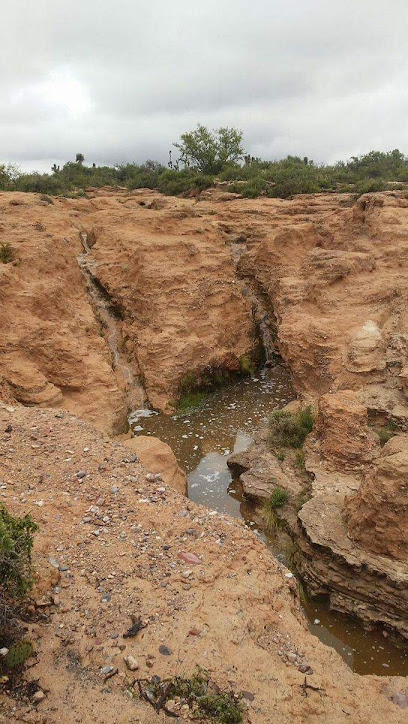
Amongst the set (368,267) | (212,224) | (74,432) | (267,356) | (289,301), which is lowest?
(267,356)

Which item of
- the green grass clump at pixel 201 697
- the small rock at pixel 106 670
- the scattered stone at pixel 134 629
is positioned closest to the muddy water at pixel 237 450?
the green grass clump at pixel 201 697

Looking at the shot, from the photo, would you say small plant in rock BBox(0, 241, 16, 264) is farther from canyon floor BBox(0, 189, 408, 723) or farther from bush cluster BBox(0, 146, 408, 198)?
bush cluster BBox(0, 146, 408, 198)

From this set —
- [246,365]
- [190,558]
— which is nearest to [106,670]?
[190,558]

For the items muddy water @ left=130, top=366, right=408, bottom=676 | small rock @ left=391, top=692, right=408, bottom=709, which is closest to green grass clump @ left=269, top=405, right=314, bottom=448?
muddy water @ left=130, top=366, right=408, bottom=676

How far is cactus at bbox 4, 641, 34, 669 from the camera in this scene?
11.4 ft

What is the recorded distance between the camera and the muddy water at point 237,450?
5555 millimetres

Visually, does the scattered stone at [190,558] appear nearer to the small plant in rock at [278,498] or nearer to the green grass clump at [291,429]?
the small plant in rock at [278,498]

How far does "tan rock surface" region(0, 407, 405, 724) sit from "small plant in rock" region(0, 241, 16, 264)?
6.33 m

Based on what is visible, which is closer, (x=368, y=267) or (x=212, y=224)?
(x=368, y=267)

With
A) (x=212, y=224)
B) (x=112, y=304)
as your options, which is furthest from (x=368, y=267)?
(x=112, y=304)

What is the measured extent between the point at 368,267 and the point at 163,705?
1055 centimetres

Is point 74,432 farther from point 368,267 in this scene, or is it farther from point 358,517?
point 368,267

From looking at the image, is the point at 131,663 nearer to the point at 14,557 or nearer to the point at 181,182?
the point at 14,557

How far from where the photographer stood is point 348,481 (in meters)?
7.57
